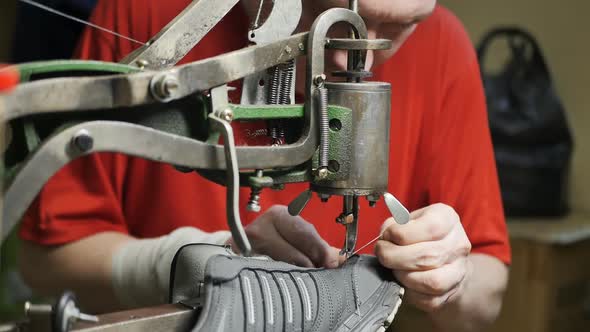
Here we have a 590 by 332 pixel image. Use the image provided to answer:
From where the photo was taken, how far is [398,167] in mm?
1028

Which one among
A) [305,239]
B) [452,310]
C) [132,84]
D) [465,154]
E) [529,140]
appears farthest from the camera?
[529,140]

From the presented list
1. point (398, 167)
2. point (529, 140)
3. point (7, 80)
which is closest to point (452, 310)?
point (398, 167)

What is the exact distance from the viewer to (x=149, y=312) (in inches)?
26.4

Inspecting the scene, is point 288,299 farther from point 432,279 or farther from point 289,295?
point 432,279

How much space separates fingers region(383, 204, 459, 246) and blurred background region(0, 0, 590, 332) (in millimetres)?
803

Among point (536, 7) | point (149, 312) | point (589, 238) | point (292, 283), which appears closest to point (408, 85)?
point (292, 283)

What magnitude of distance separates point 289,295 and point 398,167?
0.35m

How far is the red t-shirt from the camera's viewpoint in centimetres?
107

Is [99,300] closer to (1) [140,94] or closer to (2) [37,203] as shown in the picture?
(2) [37,203]

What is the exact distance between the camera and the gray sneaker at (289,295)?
68 cm

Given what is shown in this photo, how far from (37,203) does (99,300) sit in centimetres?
14

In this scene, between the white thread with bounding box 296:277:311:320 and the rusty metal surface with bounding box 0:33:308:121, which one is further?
the white thread with bounding box 296:277:311:320

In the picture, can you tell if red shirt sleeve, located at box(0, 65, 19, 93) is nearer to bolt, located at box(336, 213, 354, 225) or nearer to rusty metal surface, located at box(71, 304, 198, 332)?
rusty metal surface, located at box(71, 304, 198, 332)

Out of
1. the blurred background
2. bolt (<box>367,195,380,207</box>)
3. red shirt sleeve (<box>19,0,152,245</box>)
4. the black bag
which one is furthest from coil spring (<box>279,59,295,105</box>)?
the black bag
